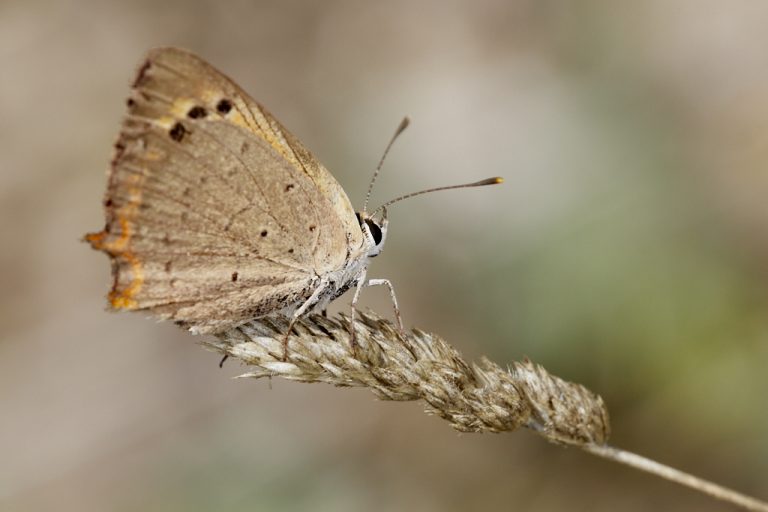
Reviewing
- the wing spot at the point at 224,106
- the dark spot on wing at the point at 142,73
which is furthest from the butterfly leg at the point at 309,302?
the dark spot on wing at the point at 142,73

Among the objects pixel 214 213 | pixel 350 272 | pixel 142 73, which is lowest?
pixel 350 272

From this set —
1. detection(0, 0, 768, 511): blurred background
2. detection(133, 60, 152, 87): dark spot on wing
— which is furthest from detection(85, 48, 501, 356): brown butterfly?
detection(0, 0, 768, 511): blurred background

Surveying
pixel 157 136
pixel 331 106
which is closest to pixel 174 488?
pixel 157 136

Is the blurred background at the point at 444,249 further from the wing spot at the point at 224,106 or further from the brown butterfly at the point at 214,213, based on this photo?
Result: the wing spot at the point at 224,106

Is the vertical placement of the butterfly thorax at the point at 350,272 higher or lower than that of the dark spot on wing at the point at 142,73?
lower

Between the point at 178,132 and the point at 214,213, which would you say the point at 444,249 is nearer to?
the point at 214,213

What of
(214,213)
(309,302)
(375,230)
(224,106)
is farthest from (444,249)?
(224,106)

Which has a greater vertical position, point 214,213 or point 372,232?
point 214,213
